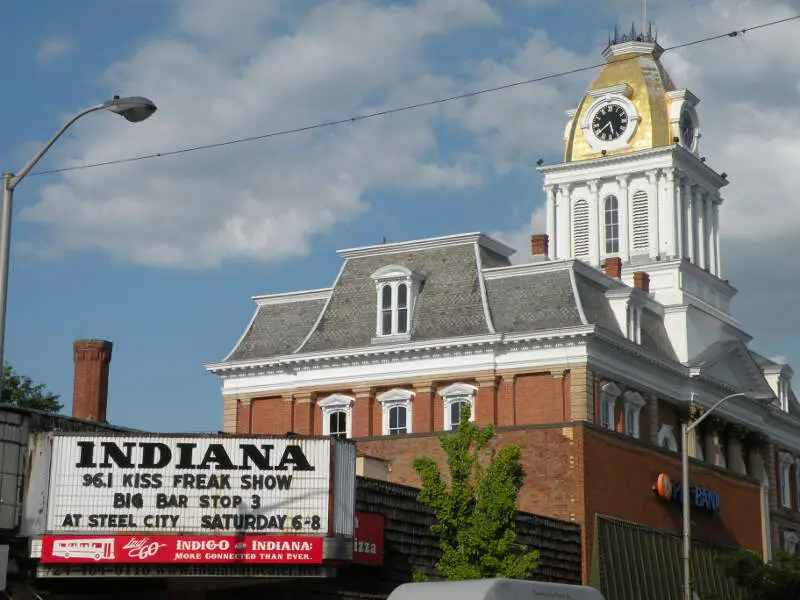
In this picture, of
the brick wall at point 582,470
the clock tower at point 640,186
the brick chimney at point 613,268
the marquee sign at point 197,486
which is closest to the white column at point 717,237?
the clock tower at point 640,186

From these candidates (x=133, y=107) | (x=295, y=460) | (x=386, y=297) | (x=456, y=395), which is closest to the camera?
(x=133, y=107)

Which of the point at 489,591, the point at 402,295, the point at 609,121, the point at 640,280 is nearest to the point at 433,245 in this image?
the point at 402,295

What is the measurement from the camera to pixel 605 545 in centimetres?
4359

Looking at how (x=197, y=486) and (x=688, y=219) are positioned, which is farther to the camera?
(x=688, y=219)

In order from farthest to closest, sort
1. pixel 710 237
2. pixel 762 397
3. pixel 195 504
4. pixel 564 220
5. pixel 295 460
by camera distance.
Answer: pixel 710 237 < pixel 564 220 < pixel 762 397 < pixel 295 460 < pixel 195 504

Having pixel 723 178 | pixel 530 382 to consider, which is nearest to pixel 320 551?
pixel 530 382

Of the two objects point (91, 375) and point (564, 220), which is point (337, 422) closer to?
point (91, 375)

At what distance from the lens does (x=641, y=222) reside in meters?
87.4

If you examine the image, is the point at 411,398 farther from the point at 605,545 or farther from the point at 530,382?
the point at 605,545

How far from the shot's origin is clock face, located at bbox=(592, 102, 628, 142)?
292 ft

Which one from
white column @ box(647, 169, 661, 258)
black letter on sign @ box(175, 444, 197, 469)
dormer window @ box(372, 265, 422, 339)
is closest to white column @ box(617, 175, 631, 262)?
white column @ box(647, 169, 661, 258)

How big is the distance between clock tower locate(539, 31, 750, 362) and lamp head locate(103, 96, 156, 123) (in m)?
62.2

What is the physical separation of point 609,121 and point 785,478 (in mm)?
Answer: 22883

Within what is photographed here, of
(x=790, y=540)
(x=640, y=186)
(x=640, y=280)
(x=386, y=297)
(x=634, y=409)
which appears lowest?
(x=790, y=540)
